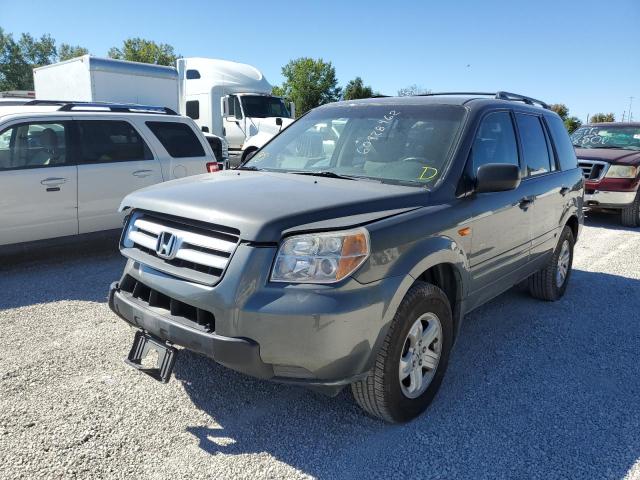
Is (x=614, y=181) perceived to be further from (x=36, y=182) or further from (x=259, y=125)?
(x=259, y=125)

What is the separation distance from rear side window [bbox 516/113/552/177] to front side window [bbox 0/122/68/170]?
500cm

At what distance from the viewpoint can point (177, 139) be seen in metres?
7.28

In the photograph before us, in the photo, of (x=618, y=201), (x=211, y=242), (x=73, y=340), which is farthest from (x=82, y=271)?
(x=618, y=201)

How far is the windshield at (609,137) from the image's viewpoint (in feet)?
35.2

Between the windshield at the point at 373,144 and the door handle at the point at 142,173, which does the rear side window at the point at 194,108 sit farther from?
the windshield at the point at 373,144

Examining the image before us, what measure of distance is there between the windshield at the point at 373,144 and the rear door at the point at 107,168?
3.03 m

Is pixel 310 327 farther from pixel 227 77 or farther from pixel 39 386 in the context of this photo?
pixel 227 77

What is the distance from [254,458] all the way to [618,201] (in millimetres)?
9201

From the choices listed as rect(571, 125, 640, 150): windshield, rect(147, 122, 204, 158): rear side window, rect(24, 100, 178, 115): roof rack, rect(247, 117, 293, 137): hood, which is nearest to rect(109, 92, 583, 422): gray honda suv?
rect(147, 122, 204, 158): rear side window

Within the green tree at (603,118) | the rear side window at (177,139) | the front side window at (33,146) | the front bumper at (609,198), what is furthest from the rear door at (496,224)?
the green tree at (603,118)

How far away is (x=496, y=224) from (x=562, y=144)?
2102mm

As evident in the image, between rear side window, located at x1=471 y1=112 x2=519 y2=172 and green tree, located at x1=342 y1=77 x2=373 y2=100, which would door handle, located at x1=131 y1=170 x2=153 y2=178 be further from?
green tree, located at x1=342 y1=77 x2=373 y2=100

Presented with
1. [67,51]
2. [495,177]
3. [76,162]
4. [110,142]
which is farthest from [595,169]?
[67,51]

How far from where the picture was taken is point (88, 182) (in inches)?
245
